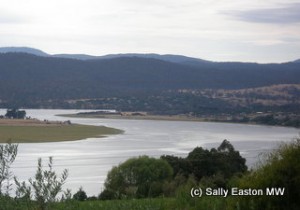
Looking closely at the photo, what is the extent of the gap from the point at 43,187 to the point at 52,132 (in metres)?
38.1

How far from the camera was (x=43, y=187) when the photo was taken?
4.70 meters

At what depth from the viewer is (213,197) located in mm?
7129

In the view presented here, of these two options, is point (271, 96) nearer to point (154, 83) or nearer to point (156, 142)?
point (154, 83)

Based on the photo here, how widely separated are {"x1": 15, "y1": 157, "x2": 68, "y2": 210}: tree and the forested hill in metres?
81.6

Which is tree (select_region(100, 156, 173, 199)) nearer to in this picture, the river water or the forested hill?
the river water

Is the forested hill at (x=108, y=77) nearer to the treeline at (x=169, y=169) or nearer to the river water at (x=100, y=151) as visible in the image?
the river water at (x=100, y=151)

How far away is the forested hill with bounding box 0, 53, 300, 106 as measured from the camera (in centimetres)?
9325

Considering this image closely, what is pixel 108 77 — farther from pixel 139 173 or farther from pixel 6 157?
pixel 6 157

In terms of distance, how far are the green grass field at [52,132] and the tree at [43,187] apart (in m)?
30.5

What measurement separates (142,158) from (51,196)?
15625 millimetres

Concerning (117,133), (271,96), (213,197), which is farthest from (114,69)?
(213,197)

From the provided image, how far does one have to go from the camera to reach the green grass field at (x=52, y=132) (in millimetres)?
38000

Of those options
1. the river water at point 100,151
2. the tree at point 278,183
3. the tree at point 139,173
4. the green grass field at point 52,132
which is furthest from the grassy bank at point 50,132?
the tree at point 278,183

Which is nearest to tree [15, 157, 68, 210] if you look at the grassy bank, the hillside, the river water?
the river water
